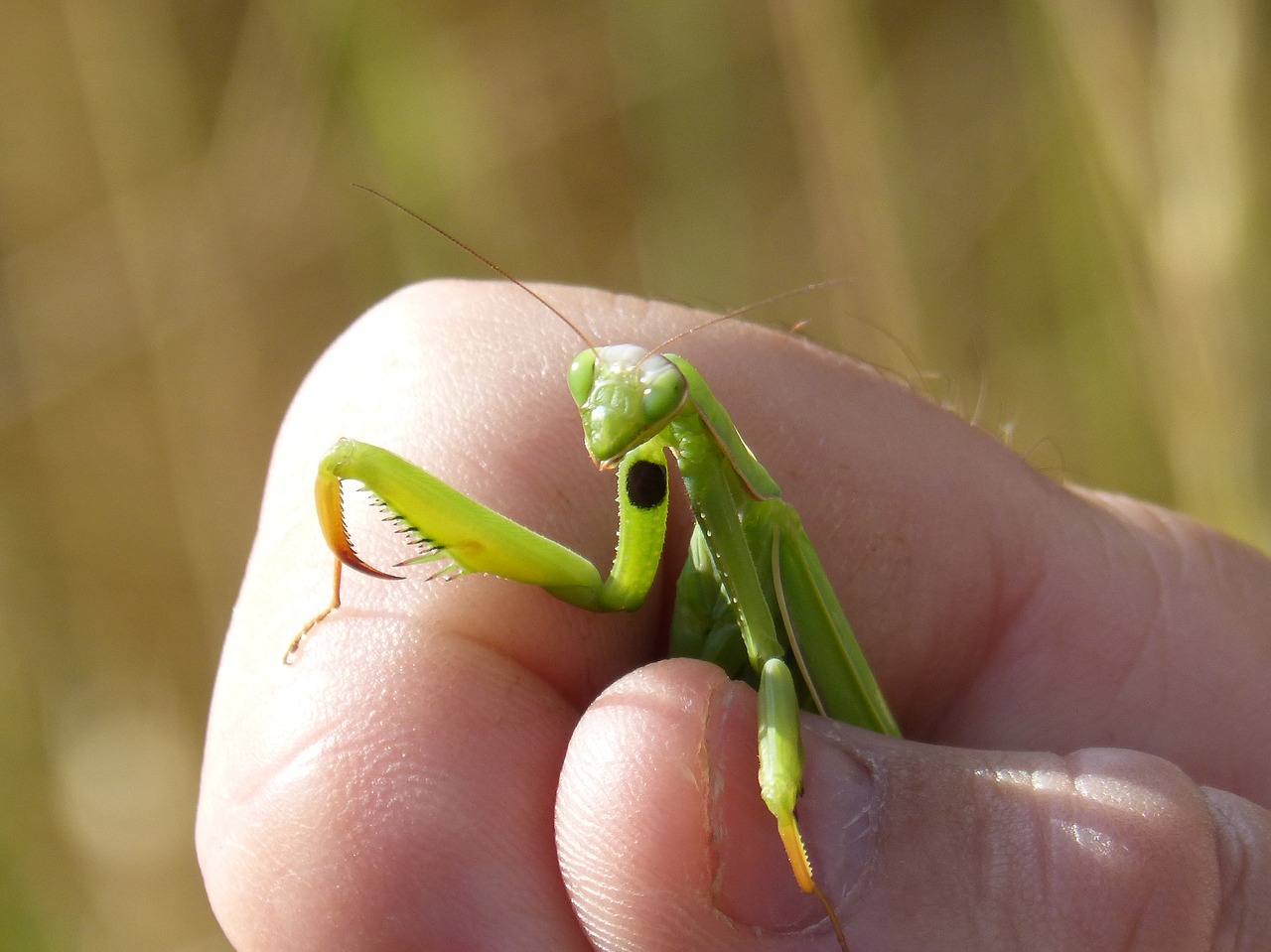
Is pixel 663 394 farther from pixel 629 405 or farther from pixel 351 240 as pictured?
pixel 351 240

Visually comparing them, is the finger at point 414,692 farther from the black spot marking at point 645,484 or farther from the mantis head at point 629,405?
the mantis head at point 629,405

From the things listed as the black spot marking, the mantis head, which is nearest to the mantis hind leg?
the black spot marking

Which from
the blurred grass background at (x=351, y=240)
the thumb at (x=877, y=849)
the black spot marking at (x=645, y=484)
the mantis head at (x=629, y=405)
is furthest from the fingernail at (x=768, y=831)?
the blurred grass background at (x=351, y=240)

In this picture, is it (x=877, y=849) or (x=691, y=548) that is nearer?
(x=877, y=849)

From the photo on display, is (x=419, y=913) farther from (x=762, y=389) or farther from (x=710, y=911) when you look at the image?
(x=762, y=389)

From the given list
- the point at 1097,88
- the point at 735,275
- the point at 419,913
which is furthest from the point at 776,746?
the point at 735,275

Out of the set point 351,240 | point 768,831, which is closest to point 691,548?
point 768,831

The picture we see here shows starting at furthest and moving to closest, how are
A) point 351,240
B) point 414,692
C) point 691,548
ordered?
point 351,240 < point 691,548 < point 414,692
